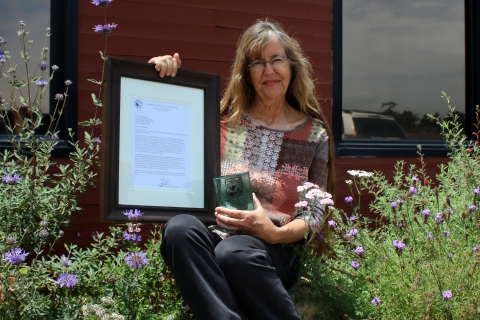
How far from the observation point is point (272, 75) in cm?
268

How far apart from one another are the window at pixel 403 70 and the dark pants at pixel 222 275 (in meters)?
2.51

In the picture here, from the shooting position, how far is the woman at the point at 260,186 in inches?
85.0

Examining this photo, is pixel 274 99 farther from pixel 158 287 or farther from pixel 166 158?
pixel 158 287

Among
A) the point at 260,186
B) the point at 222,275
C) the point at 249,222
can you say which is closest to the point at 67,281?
the point at 222,275

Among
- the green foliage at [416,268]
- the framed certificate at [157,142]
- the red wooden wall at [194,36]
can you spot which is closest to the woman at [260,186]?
the framed certificate at [157,142]

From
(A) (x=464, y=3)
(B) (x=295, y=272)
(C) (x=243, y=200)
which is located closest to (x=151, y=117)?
(C) (x=243, y=200)

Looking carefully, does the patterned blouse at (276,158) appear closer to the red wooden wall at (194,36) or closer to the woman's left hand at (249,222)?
the woman's left hand at (249,222)

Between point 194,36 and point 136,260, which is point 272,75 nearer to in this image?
point 136,260

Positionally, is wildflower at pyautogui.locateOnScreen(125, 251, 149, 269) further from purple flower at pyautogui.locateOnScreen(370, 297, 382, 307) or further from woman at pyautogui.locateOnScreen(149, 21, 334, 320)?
purple flower at pyautogui.locateOnScreen(370, 297, 382, 307)

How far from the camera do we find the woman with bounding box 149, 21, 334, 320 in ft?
7.08

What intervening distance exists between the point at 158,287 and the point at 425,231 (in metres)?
1.36

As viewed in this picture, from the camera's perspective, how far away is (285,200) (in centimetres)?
264

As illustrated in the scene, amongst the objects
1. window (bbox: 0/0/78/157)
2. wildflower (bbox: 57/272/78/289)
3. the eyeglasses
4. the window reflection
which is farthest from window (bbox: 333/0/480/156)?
wildflower (bbox: 57/272/78/289)

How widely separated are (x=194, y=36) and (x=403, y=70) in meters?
2.18
